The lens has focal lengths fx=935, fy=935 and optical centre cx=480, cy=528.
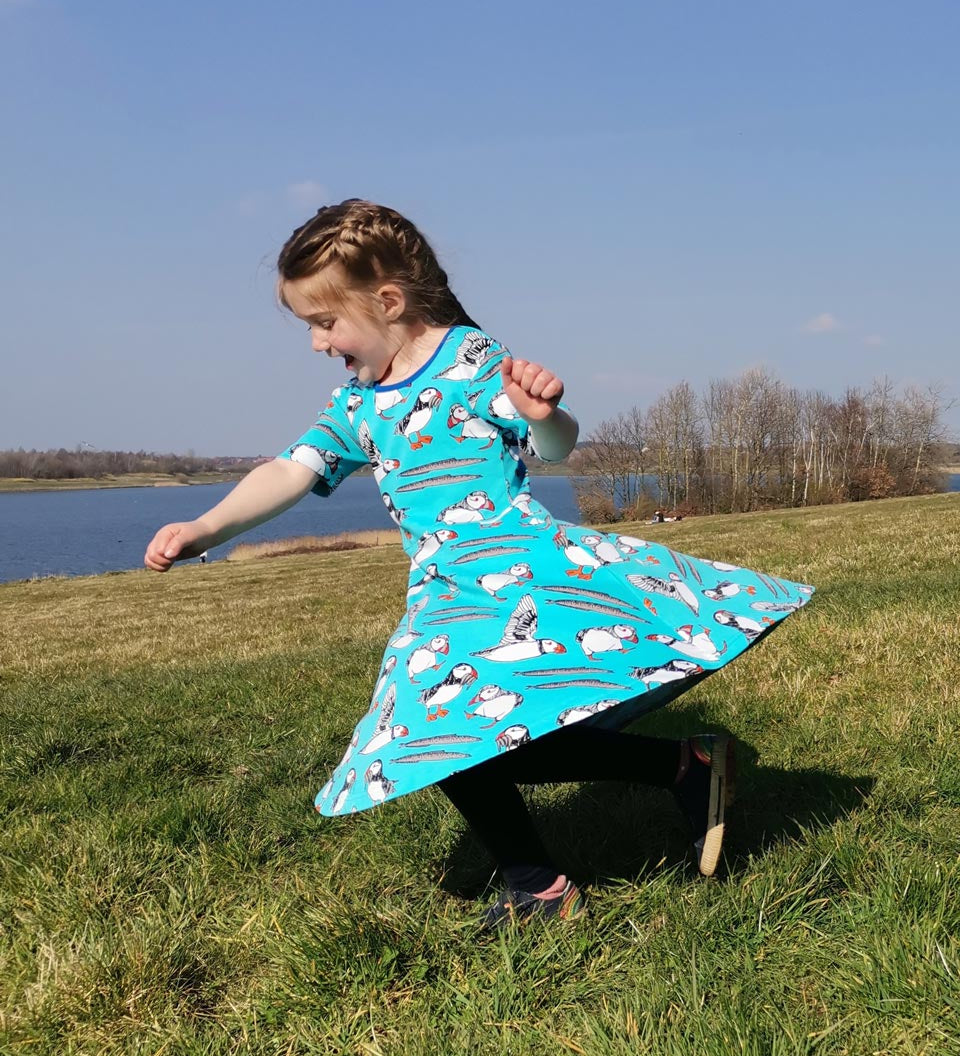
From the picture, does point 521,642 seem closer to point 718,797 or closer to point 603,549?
point 603,549

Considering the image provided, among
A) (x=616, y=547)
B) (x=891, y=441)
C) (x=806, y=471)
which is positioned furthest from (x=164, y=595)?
(x=891, y=441)

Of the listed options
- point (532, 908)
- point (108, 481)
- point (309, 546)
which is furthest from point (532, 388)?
point (108, 481)

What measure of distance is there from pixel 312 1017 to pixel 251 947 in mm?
408

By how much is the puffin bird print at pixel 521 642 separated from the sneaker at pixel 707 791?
25.9 inches

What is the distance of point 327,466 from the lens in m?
3.00

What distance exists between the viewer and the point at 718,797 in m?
2.60

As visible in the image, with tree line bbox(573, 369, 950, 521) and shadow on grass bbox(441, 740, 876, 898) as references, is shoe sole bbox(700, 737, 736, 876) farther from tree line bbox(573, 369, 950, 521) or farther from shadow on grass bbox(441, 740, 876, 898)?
tree line bbox(573, 369, 950, 521)

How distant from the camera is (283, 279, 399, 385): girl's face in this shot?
8.89ft

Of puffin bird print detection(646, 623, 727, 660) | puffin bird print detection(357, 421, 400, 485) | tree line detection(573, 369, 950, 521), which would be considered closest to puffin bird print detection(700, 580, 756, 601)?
puffin bird print detection(646, 623, 727, 660)

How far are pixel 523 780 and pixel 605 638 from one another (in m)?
0.50

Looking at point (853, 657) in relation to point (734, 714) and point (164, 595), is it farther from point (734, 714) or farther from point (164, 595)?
point (164, 595)

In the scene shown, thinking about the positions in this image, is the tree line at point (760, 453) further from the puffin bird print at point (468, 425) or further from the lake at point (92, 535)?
the puffin bird print at point (468, 425)

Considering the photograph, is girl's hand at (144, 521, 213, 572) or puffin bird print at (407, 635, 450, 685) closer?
puffin bird print at (407, 635, 450, 685)

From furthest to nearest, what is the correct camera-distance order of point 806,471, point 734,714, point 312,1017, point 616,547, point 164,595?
point 806,471
point 164,595
point 734,714
point 616,547
point 312,1017
